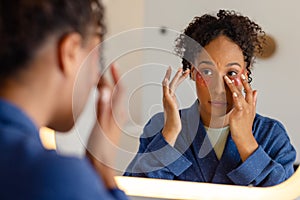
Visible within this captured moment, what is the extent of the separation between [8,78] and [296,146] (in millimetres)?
429

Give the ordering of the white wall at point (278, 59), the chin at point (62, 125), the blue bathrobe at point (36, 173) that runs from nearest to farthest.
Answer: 1. the blue bathrobe at point (36, 173)
2. the chin at point (62, 125)
3. the white wall at point (278, 59)

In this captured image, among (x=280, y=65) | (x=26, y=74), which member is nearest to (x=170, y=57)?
(x=280, y=65)

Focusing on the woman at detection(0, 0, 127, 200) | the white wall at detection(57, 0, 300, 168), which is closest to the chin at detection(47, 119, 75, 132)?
the woman at detection(0, 0, 127, 200)

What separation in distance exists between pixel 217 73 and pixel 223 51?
0.10 feet

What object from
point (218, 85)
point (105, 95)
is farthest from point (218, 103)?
point (105, 95)

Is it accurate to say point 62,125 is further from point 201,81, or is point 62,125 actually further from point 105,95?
point 201,81

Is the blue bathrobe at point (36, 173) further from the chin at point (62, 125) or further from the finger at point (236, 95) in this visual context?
the finger at point (236, 95)

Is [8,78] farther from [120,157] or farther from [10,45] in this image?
[120,157]

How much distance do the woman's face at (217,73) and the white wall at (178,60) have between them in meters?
0.02

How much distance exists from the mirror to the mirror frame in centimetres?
3

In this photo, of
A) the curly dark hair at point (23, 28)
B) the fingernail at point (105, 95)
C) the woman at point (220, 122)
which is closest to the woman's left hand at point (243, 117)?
the woman at point (220, 122)

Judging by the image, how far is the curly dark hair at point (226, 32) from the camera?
712 mm

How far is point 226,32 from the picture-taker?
72 cm

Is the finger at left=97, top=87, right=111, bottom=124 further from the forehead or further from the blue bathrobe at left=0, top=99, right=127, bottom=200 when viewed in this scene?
the forehead
